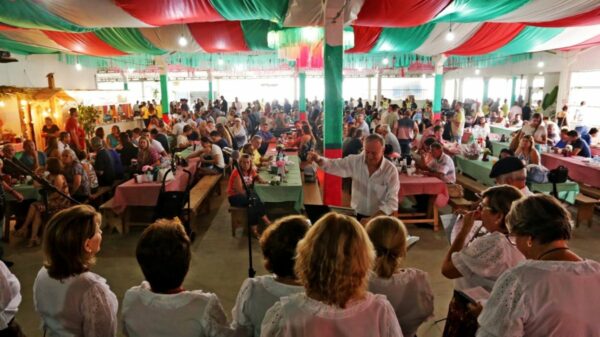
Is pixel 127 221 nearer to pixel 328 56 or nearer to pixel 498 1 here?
pixel 328 56

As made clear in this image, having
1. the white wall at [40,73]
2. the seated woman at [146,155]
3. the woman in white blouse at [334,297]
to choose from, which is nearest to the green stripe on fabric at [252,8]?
the seated woman at [146,155]

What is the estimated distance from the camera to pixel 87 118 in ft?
39.2

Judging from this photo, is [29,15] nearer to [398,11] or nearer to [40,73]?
[398,11]

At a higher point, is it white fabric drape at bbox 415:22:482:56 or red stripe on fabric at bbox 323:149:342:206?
white fabric drape at bbox 415:22:482:56

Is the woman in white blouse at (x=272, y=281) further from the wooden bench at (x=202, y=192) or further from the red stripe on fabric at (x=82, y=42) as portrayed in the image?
the red stripe on fabric at (x=82, y=42)

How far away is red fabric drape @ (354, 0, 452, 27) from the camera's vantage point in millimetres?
5031

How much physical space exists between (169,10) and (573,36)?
25.8ft

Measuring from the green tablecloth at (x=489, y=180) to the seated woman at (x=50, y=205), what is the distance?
18.2 feet

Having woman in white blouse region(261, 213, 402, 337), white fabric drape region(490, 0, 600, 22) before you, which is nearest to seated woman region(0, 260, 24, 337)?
woman in white blouse region(261, 213, 402, 337)

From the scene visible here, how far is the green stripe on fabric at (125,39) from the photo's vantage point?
7.97 m

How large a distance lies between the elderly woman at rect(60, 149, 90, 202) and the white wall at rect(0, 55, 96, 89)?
7.99m

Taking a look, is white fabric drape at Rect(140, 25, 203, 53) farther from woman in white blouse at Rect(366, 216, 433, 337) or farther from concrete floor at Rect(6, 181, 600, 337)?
woman in white blouse at Rect(366, 216, 433, 337)

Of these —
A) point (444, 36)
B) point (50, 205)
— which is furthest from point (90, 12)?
point (444, 36)

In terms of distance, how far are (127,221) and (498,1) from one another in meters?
5.49
